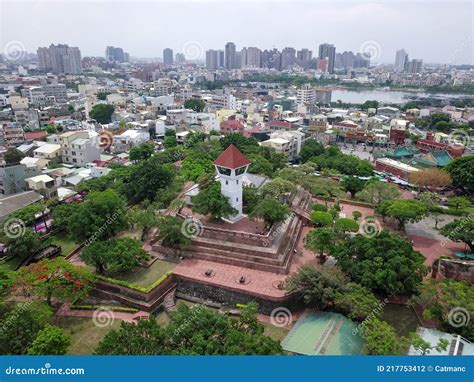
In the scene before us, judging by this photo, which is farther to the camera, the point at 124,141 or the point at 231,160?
the point at 124,141

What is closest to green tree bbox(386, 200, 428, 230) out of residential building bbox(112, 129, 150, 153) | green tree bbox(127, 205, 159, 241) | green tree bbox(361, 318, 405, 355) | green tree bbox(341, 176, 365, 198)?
green tree bbox(341, 176, 365, 198)

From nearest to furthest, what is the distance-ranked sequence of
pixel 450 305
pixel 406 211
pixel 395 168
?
pixel 450 305
pixel 406 211
pixel 395 168

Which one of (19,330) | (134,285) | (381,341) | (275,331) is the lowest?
(275,331)

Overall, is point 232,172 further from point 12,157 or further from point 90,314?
point 12,157

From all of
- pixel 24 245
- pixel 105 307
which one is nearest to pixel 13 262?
pixel 24 245

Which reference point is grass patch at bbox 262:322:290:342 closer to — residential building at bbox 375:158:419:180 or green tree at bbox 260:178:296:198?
green tree at bbox 260:178:296:198
